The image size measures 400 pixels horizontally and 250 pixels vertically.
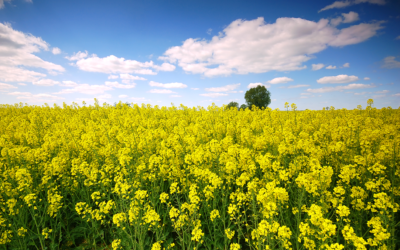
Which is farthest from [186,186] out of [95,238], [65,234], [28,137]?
[28,137]

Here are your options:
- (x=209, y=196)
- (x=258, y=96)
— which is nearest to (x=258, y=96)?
(x=258, y=96)

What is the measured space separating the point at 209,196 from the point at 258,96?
218 ft

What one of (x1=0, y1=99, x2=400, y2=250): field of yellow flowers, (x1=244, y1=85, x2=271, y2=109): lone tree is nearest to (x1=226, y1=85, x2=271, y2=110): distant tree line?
(x1=244, y1=85, x2=271, y2=109): lone tree

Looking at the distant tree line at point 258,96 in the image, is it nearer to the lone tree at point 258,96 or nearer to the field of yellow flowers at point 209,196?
the lone tree at point 258,96

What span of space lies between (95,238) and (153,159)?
2.11 metres

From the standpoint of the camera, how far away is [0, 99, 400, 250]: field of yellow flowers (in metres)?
2.98

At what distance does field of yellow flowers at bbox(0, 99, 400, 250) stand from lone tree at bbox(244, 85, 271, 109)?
194 feet

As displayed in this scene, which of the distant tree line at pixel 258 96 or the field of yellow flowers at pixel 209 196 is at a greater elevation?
the distant tree line at pixel 258 96

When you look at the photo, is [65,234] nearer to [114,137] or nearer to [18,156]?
[18,156]

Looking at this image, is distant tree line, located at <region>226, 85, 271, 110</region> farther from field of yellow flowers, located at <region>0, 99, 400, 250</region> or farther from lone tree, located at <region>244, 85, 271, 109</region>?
field of yellow flowers, located at <region>0, 99, 400, 250</region>

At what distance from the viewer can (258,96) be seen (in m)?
65.4

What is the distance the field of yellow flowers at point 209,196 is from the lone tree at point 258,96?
2329 inches

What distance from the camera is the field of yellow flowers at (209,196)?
9.79ft

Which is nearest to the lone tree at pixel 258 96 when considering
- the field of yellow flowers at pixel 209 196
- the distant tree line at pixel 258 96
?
the distant tree line at pixel 258 96
